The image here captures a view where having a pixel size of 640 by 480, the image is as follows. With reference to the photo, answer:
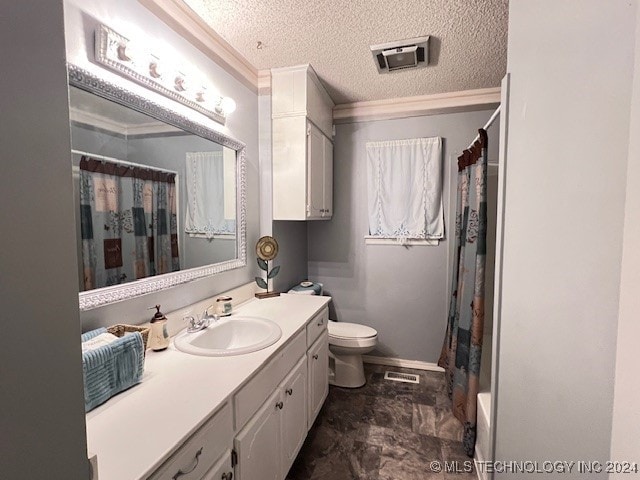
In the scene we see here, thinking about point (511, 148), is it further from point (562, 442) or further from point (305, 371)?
point (305, 371)

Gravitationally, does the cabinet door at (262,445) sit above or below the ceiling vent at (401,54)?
below

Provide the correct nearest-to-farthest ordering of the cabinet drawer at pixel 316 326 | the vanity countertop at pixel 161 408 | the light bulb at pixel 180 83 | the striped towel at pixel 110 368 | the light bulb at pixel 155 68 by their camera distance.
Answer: the vanity countertop at pixel 161 408 < the striped towel at pixel 110 368 < the light bulb at pixel 155 68 < the light bulb at pixel 180 83 < the cabinet drawer at pixel 316 326

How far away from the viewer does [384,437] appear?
1.88 meters

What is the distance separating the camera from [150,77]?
131 cm

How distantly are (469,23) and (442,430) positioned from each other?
7.89ft

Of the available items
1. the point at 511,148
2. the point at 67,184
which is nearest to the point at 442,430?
the point at 511,148

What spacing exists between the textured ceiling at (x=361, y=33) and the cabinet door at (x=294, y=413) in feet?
5.87

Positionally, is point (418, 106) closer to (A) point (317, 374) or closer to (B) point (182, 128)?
(B) point (182, 128)

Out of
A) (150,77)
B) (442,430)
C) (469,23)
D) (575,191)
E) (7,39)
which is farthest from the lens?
(442,430)

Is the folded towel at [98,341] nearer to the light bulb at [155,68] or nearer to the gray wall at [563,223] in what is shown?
the light bulb at [155,68]

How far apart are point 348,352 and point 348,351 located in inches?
0.5

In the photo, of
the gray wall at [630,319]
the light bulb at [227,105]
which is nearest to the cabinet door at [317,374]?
the gray wall at [630,319]

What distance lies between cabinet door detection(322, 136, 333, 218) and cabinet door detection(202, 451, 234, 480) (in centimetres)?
186

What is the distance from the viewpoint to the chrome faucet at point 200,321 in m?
1.46
